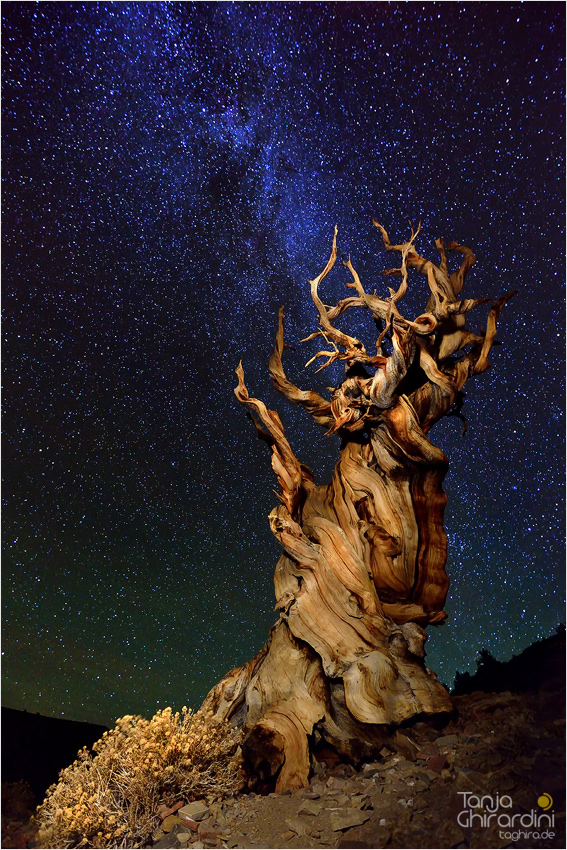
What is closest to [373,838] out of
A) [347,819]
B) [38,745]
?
[347,819]

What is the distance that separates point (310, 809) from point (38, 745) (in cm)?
445

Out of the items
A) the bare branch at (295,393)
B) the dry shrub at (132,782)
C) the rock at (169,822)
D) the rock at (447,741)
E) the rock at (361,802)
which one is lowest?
the rock at (361,802)

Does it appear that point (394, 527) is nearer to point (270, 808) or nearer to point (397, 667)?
point (397, 667)

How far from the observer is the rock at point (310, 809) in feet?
15.8

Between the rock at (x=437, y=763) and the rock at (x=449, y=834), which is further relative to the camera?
the rock at (x=437, y=763)

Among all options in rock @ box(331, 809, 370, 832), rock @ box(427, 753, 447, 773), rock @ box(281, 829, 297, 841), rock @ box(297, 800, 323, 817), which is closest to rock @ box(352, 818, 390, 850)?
rock @ box(331, 809, 370, 832)

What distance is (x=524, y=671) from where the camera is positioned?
26.8ft

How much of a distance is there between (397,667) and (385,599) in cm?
100

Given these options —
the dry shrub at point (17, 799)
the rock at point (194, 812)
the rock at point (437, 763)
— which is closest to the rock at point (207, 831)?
the rock at point (194, 812)

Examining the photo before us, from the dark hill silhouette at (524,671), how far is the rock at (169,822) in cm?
413

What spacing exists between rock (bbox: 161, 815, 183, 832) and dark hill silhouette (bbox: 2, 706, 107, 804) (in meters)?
2.40

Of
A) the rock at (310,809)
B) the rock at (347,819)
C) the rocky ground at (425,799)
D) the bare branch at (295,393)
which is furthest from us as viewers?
the bare branch at (295,393)

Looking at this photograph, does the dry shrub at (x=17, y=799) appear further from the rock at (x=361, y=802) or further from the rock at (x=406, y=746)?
the rock at (x=406, y=746)

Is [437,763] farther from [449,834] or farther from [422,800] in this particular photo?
[449,834]
